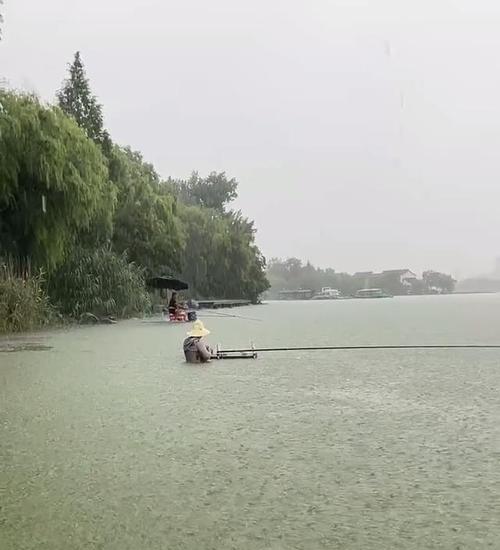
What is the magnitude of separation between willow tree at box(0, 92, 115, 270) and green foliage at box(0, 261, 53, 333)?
0.84m

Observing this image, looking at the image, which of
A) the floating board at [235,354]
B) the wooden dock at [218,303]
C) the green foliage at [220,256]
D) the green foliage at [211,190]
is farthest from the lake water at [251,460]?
the green foliage at [211,190]

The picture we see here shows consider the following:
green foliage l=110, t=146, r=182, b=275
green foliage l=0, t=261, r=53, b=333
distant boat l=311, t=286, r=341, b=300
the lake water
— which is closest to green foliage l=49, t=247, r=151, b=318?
green foliage l=0, t=261, r=53, b=333

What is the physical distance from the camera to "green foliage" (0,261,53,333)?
1484 cm

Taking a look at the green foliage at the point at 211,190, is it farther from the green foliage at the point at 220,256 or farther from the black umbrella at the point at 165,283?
the black umbrella at the point at 165,283

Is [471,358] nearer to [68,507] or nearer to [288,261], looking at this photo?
[68,507]

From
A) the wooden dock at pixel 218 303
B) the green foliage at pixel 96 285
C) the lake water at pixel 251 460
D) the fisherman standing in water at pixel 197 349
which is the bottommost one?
the lake water at pixel 251 460

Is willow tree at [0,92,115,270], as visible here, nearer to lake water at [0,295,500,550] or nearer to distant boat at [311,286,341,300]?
lake water at [0,295,500,550]

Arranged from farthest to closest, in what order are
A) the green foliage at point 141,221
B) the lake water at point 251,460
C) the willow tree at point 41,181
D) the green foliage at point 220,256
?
1. the green foliage at point 220,256
2. the green foliage at point 141,221
3. the willow tree at point 41,181
4. the lake water at point 251,460

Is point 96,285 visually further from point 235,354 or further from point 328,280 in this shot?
point 328,280

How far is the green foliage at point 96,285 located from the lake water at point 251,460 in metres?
11.8

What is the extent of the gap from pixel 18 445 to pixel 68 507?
4.63ft

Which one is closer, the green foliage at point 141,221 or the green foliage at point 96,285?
the green foliage at point 96,285

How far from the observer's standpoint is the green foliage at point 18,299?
14.8 meters

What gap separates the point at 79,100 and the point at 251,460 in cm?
2669
